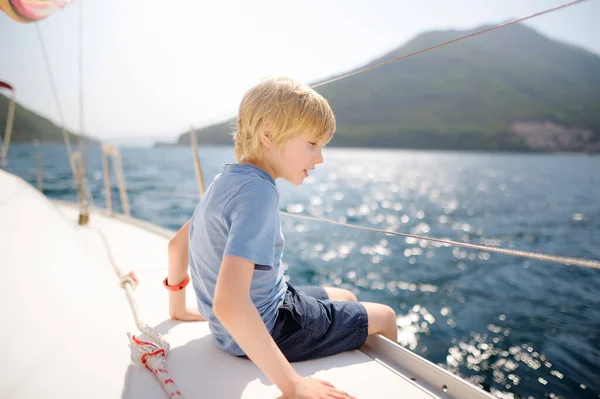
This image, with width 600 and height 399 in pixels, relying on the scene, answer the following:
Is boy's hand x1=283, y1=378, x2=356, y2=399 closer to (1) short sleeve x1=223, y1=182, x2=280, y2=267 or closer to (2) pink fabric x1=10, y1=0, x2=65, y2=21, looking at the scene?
(1) short sleeve x1=223, y1=182, x2=280, y2=267

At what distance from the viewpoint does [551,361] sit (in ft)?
7.18

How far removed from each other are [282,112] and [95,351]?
0.75 m

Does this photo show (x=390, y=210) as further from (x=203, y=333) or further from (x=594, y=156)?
(x=594, y=156)

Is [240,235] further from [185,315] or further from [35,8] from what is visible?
[35,8]

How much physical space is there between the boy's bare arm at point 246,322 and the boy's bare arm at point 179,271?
0.52m

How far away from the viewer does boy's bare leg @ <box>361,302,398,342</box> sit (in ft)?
3.51

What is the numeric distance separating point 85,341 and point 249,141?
0.65 metres

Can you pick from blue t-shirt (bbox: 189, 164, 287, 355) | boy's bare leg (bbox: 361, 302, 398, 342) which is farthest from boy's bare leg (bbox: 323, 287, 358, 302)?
blue t-shirt (bbox: 189, 164, 287, 355)

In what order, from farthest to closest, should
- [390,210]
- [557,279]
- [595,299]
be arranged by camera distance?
[390,210] → [557,279] → [595,299]

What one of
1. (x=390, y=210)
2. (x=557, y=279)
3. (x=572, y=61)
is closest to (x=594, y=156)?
(x=572, y=61)

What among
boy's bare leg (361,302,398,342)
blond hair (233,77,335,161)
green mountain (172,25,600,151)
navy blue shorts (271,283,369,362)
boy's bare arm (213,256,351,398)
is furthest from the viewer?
green mountain (172,25,600,151)

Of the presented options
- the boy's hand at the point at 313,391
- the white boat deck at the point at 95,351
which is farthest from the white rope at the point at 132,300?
the boy's hand at the point at 313,391

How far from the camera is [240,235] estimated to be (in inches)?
27.0

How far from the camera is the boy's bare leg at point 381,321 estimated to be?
3.51ft
